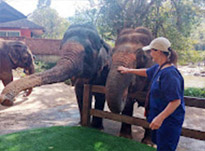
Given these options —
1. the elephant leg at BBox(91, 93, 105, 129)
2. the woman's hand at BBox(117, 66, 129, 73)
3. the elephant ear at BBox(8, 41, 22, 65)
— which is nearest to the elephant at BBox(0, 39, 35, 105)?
the elephant ear at BBox(8, 41, 22, 65)

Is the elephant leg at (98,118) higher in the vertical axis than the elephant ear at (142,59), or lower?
lower

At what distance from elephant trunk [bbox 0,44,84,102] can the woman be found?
158 cm

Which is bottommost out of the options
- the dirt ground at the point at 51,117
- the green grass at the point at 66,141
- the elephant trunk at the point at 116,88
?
the dirt ground at the point at 51,117

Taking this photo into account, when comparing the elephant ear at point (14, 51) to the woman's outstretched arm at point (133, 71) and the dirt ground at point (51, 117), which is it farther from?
the woman's outstretched arm at point (133, 71)

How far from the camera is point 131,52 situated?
354cm

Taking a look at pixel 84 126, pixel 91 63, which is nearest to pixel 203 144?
pixel 84 126

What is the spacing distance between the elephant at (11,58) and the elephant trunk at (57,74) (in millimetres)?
4470

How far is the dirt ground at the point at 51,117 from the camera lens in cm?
477

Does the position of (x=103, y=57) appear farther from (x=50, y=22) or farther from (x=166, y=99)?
(x=50, y=22)

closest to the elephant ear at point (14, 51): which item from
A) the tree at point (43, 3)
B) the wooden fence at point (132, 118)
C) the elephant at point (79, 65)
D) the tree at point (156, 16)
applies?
the elephant at point (79, 65)

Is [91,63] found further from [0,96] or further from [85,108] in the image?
[0,96]

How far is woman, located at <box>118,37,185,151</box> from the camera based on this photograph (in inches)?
83.7

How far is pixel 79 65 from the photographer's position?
149 inches

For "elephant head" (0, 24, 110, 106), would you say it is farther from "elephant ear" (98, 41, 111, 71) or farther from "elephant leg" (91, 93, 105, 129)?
"elephant leg" (91, 93, 105, 129)
